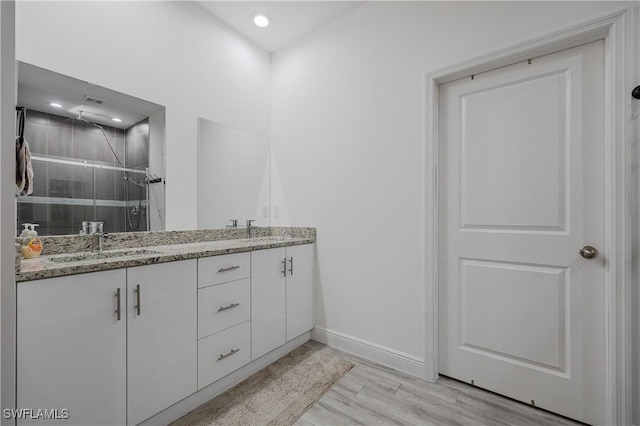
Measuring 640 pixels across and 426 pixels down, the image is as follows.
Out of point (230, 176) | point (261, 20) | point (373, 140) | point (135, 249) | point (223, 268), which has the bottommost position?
point (223, 268)

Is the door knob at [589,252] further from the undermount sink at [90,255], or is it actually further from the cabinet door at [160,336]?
the undermount sink at [90,255]

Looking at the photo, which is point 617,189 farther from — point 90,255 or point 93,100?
point 93,100

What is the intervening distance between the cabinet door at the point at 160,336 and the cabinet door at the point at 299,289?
0.80 meters

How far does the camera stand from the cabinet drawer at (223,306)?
63.0 inches

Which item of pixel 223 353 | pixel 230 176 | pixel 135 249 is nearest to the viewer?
pixel 223 353

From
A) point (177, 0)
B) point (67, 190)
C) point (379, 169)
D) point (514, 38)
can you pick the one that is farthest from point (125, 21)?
point (514, 38)

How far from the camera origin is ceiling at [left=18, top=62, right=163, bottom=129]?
150 centimetres

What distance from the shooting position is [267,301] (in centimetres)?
201

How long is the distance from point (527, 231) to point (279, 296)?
1.67 meters

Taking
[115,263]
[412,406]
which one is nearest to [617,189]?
[412,406]

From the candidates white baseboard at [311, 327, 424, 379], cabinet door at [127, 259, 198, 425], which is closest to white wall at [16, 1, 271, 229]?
cabinet door at [127, 259, 198, 425]

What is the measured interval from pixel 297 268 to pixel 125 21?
6.82ft

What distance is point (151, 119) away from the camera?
1.98 meters

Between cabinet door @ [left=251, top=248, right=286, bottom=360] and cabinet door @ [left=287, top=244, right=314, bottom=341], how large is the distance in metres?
0.08
